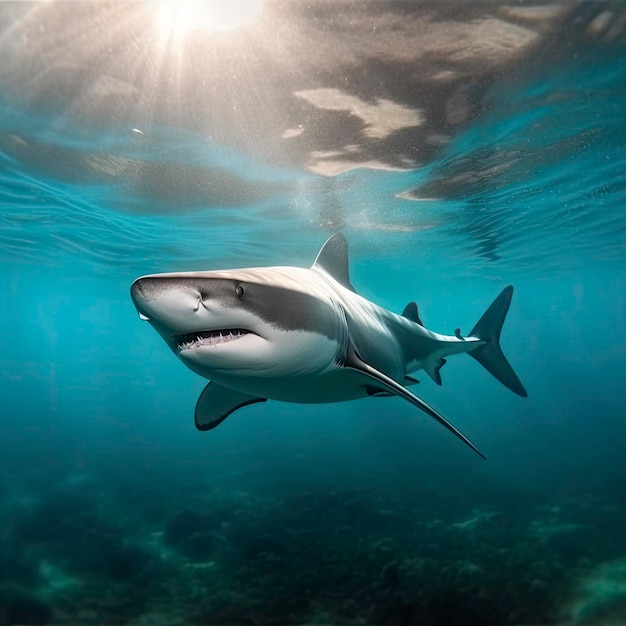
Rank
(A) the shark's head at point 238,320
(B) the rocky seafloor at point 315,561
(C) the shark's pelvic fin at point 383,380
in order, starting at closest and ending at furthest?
(A) the shark's head at point 238,320
(C) the shark's pelvic fin at point 383,380
(B) the rocky seafloor at point 315,561

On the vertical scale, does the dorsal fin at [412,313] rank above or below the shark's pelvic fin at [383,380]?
above

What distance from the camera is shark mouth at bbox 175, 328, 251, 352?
9.24 feet

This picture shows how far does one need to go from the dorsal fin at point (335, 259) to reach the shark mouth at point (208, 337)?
2.97m

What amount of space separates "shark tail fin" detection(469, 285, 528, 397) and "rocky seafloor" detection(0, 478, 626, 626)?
2.87 m

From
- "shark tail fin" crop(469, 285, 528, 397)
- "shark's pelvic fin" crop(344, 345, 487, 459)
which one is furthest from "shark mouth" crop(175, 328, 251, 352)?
"shark tail fin" crop(469, 285, 528, 397)

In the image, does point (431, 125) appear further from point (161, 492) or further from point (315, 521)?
point (161, 492)

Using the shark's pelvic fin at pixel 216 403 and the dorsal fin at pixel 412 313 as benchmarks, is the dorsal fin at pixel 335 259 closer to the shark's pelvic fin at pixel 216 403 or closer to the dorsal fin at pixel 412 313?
the dorsal fin at pixel 412 313

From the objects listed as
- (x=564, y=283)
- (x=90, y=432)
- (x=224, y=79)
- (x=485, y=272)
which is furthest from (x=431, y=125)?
(x=564, y=283)

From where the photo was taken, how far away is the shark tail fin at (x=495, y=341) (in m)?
8.73

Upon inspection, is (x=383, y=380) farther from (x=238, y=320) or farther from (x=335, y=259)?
(x=335, y=259)

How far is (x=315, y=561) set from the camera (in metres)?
7.08

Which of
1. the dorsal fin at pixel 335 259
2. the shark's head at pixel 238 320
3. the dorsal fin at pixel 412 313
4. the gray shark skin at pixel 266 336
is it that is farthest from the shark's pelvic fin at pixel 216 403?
the dorsal fin at pixel 412 313

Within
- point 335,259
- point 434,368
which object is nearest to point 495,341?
point 434,368

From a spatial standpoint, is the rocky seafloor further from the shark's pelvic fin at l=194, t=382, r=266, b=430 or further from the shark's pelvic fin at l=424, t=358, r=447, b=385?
the shark's pelvic fin at l=424, t=358, r=447, b=385
